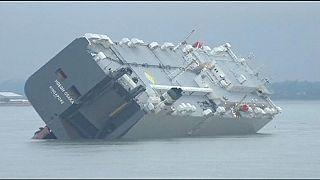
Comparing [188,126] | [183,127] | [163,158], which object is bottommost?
[188,126]

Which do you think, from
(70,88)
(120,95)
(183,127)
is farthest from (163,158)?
(183,127)

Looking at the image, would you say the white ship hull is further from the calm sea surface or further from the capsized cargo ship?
the calm sea surface

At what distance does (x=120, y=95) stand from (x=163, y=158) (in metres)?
10.3

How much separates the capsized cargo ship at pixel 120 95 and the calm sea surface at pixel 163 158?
50.9 inches

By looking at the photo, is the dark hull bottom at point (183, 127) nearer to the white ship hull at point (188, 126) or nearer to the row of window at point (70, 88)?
the white ship hull at point (188, 126)

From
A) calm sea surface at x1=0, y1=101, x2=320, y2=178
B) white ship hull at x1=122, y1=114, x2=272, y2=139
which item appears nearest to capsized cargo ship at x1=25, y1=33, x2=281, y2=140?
white ship hull at x1=122, y1=114, x2=272, y2=139

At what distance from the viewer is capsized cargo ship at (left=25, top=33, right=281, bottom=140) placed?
50.0 metres

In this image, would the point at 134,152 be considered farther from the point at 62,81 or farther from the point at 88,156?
the point at 62,81

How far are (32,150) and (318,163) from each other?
1501cm

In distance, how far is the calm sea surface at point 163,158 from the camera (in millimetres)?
34781

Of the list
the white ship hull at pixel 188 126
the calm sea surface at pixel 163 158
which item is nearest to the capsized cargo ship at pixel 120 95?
the white ship hull at pixel 188 126

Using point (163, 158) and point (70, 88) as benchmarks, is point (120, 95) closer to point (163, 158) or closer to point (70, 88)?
point (70, 88)

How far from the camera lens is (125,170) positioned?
1400 inches

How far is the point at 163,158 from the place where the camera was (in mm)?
40719
